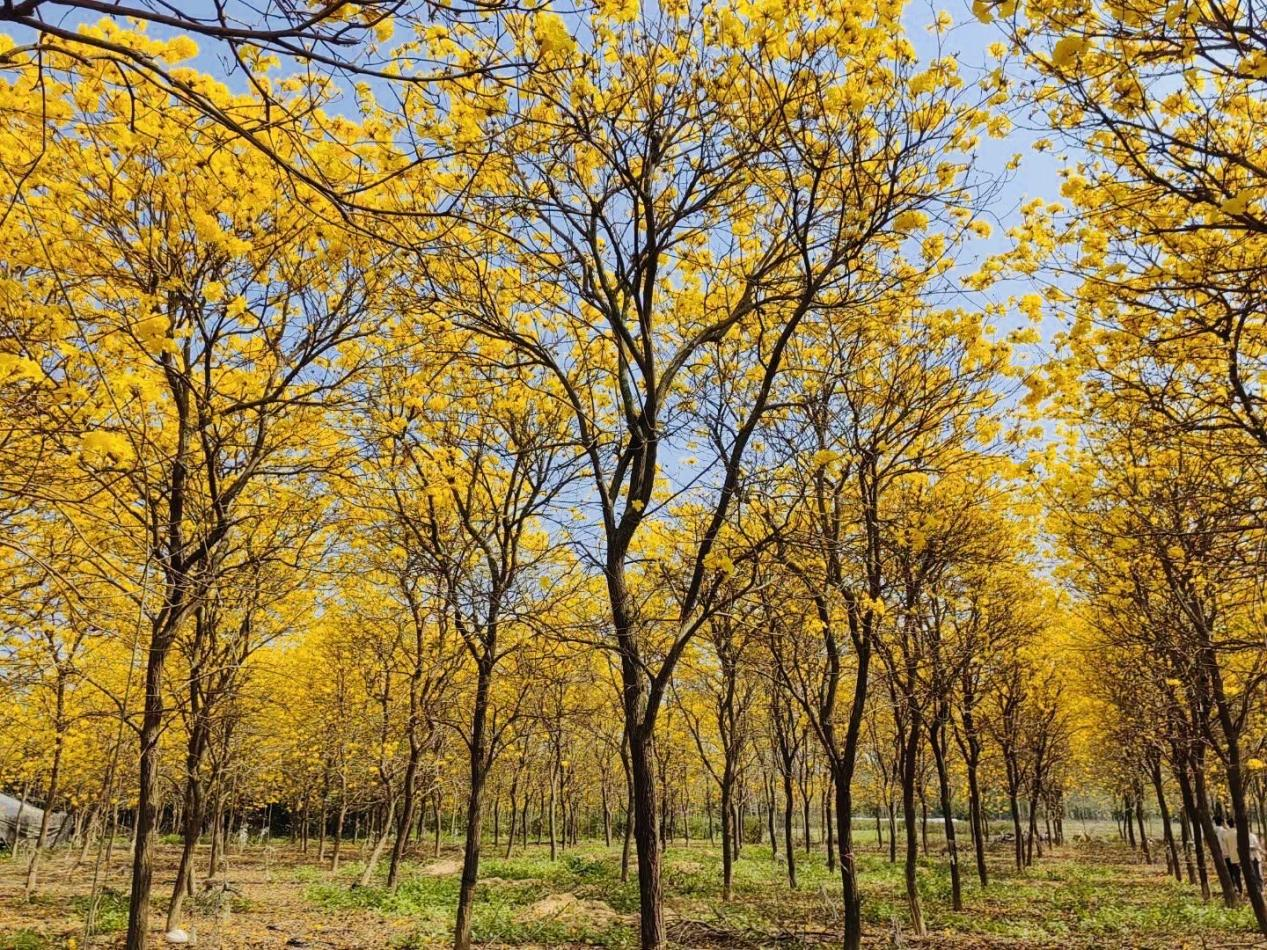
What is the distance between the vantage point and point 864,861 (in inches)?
793

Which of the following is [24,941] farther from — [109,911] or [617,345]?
[617,345]

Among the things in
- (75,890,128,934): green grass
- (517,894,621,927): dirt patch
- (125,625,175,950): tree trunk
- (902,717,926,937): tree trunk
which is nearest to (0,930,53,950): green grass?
(75,890,128,934): green grass

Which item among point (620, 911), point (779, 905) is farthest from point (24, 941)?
point (779, 905)

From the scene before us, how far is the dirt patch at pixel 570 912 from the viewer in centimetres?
1057

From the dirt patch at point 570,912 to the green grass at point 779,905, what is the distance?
0.03 m

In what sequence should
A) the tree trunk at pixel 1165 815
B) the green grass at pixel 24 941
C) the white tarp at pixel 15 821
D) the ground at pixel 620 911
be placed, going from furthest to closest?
the white tarp at pixel 15 821, the tree trunk at pixel 1165 815, the ground at pixel 620 911, the green grass at pixel 24 941

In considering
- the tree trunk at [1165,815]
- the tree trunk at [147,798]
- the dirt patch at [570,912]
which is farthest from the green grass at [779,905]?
the tree trunk at [147,798]

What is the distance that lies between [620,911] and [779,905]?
247cm

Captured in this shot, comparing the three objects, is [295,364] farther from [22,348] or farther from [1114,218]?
[1114,218]

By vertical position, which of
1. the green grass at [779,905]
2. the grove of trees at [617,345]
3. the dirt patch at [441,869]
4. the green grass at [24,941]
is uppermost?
the grove of trees at [617,345]

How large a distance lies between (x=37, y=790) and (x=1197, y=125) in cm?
3758

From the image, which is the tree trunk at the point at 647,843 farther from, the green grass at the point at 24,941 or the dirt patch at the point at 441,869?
the dirt patch at the point at 441,869

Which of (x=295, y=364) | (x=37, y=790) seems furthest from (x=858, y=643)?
(x=37, y=790)

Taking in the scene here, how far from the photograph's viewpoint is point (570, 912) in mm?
11086
